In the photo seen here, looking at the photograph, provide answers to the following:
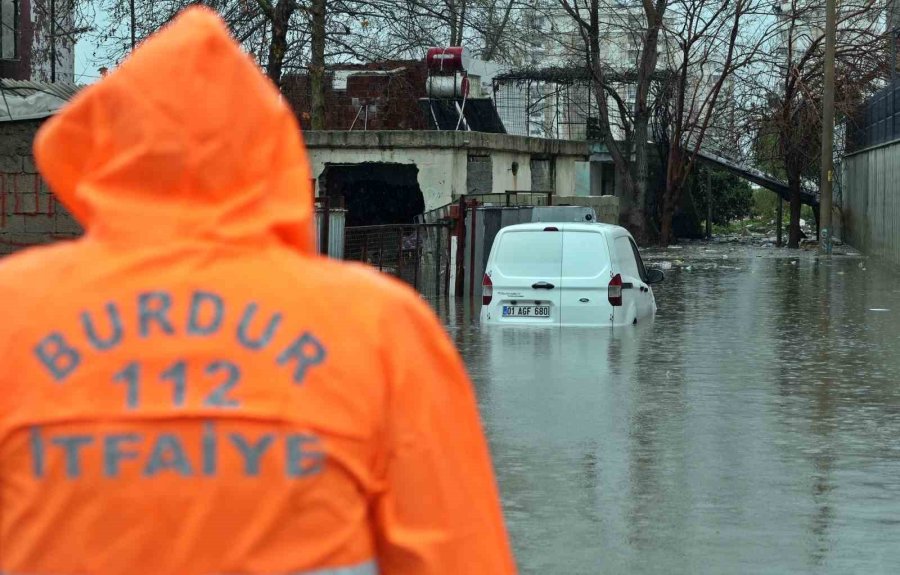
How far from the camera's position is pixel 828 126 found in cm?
3853

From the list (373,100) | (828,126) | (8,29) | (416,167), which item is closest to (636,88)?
(828,126)

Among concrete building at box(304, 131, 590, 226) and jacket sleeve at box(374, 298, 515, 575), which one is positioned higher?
concrete building at box(304, 131, 590, 226)

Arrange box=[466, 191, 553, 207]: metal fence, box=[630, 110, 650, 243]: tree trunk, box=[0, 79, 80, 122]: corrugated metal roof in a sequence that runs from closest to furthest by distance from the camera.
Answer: box=[0, 79, 80, 122]: corrugated metal roof → box=[466, 191, 553, 207]: metal fence → box=[630, 110, 650, 243]: tree trunk

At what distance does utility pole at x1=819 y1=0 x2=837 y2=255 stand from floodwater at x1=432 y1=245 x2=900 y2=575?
20.6m

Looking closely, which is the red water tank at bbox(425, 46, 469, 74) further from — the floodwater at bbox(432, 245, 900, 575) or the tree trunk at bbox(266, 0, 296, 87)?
the floodwater at bbox(432, 245, 900, 575)

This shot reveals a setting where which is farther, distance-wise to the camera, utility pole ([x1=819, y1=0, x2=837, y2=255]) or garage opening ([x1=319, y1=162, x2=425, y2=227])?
utility pole ([x1=819, y1=0, x2=837, y2=255])

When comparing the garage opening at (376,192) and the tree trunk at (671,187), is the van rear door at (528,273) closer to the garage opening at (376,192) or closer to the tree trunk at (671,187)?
the garage opening at (376,192)

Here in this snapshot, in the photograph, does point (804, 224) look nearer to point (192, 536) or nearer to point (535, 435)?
point (535, 435)

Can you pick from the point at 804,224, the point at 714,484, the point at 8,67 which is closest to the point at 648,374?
the point at 714,484

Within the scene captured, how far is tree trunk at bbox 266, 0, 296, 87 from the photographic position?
28.7 m

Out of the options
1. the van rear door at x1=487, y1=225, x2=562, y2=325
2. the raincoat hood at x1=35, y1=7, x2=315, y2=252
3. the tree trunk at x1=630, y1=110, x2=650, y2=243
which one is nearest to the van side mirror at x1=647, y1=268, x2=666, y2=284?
the van rear door at x1=487, y1=225, x2=562, y2=325

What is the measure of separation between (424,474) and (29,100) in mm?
20651

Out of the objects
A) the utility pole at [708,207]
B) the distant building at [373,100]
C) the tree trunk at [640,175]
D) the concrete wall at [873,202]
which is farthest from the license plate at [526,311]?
the utility pole at [708,207]

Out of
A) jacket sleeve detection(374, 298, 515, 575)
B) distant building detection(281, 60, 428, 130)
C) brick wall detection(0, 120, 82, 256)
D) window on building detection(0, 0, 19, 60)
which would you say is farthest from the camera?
distant building detection(281, 60, 428, 130)
